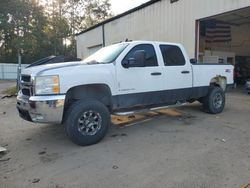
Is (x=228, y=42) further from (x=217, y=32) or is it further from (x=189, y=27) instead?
(x=189, y=27)

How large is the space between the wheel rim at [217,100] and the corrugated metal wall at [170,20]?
171 inches

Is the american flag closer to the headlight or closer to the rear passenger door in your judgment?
the rear passenger door

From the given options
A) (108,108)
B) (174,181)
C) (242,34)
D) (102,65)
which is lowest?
(174,181)

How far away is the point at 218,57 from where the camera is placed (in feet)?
52.6

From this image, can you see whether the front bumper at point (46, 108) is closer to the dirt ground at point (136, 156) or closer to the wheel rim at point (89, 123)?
the wheel rim at point (89, 123)

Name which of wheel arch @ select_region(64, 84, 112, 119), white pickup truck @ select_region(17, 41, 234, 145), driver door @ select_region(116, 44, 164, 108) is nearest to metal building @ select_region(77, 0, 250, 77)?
white pickup truck @ select_region(17, 41, 234, 145)

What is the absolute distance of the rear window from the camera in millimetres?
5965

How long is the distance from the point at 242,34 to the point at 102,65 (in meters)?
17.2

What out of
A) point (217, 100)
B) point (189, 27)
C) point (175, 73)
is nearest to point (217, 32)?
point (189, 27)

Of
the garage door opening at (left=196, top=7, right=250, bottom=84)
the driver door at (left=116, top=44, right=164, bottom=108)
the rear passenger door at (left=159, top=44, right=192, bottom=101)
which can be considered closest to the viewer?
the driver door at (left=116, top=44, right=164, bottom=108)

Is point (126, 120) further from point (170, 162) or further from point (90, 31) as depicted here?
point (90, 31)

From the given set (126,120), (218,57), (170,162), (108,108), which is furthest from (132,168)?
(218,57)

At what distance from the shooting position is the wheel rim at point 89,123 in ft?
15.0

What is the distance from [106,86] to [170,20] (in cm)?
898
